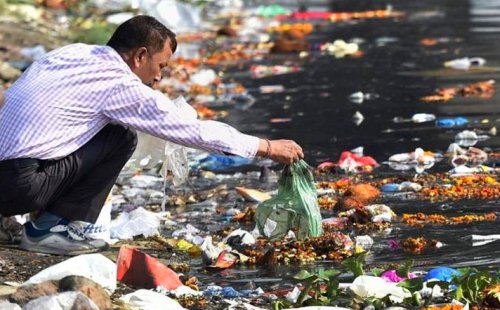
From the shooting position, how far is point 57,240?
614 cm

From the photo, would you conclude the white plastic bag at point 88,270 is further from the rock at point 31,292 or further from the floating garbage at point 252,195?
the floating garbage at point 252,195

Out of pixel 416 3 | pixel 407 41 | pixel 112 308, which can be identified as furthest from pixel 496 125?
pixel 416 3

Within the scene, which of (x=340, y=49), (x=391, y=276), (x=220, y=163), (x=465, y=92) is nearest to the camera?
(x=391, y=276)

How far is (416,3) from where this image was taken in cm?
2241

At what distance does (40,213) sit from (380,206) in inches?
71.8

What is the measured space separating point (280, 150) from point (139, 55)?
761mm

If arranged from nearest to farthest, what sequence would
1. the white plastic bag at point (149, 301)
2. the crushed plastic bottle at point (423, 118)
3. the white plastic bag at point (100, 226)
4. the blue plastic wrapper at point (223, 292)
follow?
1. the white plastic bag at point (149, 301)
2. the blue plastic wrapper at point (223, 292)
3. the white plastic bag at point (100, 226)
4. the crushed plastic bottle at point (423, 118)

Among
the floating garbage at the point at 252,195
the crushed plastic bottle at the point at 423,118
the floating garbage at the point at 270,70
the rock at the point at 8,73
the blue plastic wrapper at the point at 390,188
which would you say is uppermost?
the blue plastic wrapper at the point at 390,188

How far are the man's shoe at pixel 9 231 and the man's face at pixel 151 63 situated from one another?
3.38 feet

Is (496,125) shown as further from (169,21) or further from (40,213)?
(169,21)

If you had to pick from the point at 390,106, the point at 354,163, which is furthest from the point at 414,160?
the point at 390,106

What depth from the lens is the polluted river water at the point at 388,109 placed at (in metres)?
6.02

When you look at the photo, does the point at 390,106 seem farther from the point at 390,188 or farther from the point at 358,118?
the point at 390,188

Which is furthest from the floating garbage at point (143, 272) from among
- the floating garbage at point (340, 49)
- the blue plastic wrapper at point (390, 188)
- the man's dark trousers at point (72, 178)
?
the floating garbage at point (340, 49)
